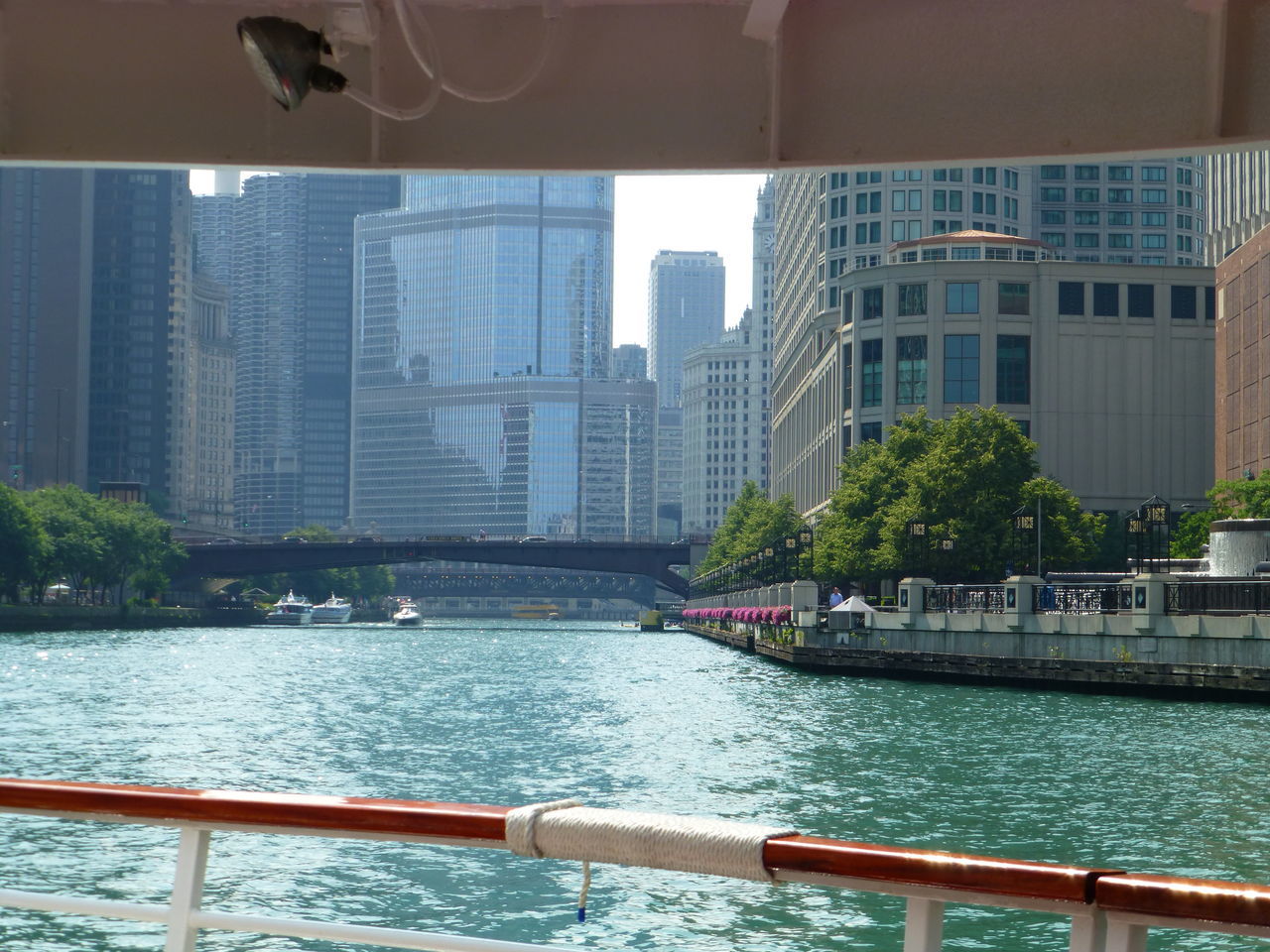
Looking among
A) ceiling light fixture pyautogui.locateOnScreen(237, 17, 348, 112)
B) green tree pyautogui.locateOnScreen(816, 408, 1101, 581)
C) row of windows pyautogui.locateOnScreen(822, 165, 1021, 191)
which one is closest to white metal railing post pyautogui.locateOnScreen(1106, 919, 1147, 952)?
ceiling light fixture pyautogui.locateOnScreen(237, 17, 348, 112)

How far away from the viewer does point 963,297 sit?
120875 mm

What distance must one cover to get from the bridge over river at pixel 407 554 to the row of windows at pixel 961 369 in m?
46.7

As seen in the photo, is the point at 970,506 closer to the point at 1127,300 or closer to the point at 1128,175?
the point at 1127,300

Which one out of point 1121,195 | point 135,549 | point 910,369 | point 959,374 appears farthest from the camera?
point 1121,195

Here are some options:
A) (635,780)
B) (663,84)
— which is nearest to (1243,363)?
(635,780)

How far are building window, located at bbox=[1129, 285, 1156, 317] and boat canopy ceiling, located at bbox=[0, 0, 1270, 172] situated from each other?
375 ft

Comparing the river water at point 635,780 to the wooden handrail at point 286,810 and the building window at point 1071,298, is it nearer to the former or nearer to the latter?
the wooden handrail at point 286,810

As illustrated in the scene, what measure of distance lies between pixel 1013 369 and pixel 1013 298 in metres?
5.18

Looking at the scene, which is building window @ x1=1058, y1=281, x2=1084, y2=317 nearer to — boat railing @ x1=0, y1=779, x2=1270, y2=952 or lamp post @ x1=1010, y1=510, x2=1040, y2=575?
lamp post @ x1=1010, y1=510, x2=1040, y2=575

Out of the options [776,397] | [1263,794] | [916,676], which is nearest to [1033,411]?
[916,676]

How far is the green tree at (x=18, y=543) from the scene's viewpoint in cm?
12556

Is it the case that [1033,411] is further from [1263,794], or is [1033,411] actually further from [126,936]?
[126,936]

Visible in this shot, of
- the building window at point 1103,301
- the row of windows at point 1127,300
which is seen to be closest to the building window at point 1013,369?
the row of windows at point 1127,300

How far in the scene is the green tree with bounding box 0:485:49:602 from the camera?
12556cm
